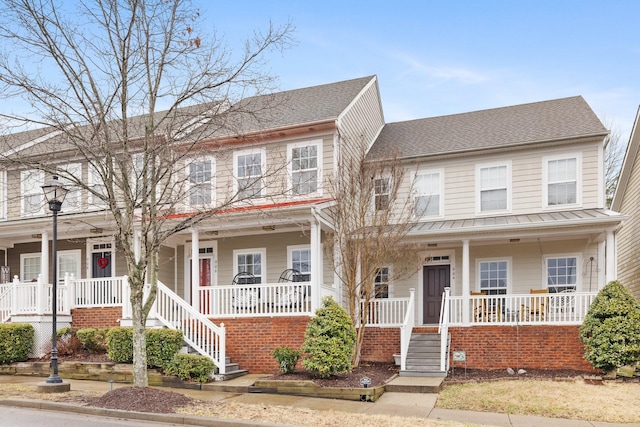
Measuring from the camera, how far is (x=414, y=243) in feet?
53.4

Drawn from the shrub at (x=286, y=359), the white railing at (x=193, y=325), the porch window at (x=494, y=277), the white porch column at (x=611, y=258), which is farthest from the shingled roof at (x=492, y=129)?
the white railing at (x=193, y=325)

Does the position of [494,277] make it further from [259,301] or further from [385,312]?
[259,301]

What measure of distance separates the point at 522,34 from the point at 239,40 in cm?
718

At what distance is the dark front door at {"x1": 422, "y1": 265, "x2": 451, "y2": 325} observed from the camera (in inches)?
693

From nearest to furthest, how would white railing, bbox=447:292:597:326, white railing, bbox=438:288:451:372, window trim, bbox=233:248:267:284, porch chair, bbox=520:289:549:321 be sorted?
white railing, bbox=438:288:451:372 → white railing, bbox=447:292:597:326 → porch chair, bbox=520:289:549:321 → window trim, bbox=233:248:267:284

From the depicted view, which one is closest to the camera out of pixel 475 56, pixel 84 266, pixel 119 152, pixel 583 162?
pixel 119 152

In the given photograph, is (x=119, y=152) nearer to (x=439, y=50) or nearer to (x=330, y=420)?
(x=330, y=420)

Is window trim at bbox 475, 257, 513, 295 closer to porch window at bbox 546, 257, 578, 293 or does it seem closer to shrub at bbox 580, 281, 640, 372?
porch window at bbox 546, 257, 578, 293

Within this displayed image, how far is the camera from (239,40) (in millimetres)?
11164

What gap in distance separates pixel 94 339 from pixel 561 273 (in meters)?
12.5

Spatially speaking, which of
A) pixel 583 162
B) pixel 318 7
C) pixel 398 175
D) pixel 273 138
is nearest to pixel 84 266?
pixel 273 138

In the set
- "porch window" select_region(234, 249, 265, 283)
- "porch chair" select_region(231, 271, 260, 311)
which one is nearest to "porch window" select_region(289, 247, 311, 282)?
"porch window" select_region(234, 249, 265, 283)

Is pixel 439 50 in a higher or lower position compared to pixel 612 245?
higher

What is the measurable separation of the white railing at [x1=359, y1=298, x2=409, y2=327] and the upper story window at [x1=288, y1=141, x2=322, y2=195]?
3577mm
